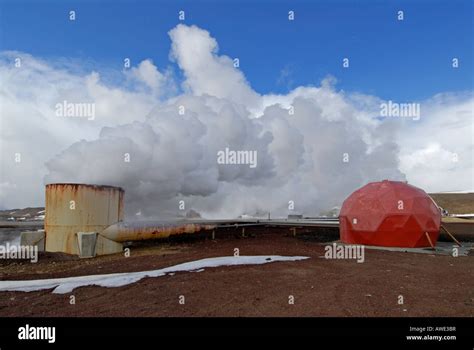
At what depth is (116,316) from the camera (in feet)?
22.4

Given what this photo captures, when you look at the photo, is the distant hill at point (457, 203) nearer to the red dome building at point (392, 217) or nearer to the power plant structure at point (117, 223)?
the red dome building at point (392, 217)

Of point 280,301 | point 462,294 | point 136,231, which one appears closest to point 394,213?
point 462,294

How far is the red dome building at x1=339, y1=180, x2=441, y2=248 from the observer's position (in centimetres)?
1902

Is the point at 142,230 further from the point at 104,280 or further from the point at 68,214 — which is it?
the point at 104,280

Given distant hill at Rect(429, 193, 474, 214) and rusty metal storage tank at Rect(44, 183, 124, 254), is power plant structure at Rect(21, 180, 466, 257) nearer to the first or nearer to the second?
rusty metal storage tank at Rect(44, 183, 124, 254)

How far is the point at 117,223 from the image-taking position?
21.5 metres

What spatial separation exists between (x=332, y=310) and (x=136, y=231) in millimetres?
17222

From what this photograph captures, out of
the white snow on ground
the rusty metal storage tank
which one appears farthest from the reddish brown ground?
the rusty metal storage tank

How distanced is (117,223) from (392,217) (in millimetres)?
16129

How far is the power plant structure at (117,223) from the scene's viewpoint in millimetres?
19125

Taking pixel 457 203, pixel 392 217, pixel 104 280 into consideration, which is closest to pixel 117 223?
pixel 104 280

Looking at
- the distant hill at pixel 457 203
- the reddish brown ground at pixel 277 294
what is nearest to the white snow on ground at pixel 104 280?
the reddish brown ground at pixel 277 294
